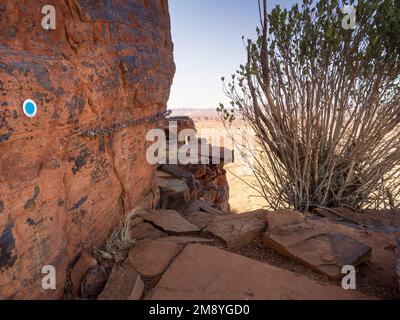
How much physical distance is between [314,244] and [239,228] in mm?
689

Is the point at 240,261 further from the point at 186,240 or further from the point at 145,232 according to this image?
the point at 145,232

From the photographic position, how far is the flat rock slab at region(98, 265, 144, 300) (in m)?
1.85

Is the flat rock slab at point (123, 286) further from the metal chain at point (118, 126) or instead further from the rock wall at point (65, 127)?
the metal chain at point (118, 126)

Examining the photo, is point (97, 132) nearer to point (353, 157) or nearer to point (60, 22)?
point (60, 22)

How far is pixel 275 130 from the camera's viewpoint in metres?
4.02

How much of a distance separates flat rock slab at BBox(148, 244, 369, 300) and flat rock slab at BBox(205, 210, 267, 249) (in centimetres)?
37

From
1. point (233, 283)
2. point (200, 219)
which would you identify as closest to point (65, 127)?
point (233, 283)

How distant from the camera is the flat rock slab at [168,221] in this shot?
3.02 metres

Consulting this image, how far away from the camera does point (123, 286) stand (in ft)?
6.31

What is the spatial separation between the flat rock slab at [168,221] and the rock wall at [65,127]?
26 centimetres

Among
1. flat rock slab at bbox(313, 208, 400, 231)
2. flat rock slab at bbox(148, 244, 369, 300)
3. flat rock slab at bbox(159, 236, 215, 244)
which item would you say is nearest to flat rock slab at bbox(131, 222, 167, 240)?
flat rock slab at bbox(159, 236, 215, 244)

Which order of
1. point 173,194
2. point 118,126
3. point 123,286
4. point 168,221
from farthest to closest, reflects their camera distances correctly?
1. point 173,194
2. point 168,221
3. point 118,126
4. point 123,286

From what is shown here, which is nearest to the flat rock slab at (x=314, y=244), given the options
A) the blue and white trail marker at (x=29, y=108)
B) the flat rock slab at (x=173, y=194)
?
the flat rock slab at (x=173, y=194)
